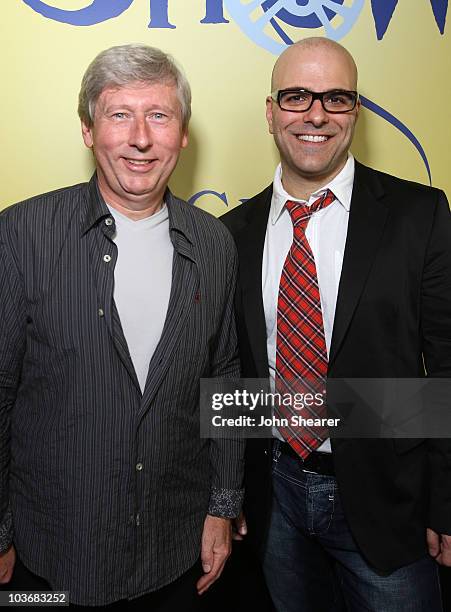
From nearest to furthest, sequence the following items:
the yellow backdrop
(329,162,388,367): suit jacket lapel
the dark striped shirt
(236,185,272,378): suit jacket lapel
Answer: the dark striped shirt, (329,162,388,367): suit jacket lapel, (236,185,272,378): suit jacket lapel, the yellow backdrop

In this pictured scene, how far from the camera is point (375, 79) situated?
2035 millimetres

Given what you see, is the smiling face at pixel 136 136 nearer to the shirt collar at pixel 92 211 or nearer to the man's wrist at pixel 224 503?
the shirt collar at pixel 92 211

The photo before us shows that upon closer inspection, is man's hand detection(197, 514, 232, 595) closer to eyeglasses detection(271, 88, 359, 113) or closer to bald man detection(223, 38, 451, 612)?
bald man detection(223, 38, 451, 612)

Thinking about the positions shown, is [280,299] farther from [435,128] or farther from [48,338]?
[435,128]

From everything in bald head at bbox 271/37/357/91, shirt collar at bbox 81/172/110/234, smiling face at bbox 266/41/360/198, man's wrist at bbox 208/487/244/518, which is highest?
bald head at bbox 271/37/357/91

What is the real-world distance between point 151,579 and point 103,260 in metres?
0.73

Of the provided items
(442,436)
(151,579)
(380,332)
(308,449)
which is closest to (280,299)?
(380,332)

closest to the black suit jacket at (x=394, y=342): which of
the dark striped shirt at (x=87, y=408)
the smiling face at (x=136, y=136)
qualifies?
the dark striped shirt at (x=87, y=408)

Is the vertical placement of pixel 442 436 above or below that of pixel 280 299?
below

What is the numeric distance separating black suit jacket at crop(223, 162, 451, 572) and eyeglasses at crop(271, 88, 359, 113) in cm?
26

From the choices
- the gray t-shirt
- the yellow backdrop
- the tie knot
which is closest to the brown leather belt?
the gray t-shirt

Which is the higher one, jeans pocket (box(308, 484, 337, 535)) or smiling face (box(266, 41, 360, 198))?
smiling face (box(266, 41, 360, 198))

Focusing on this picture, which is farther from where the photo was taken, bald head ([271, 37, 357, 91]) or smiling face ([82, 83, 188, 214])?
bald head ([271, 37, 357, 91])

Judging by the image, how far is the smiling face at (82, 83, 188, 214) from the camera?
1452 millimetres
